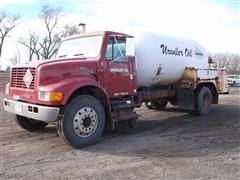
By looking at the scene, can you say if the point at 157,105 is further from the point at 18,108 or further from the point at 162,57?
the point at 18,108

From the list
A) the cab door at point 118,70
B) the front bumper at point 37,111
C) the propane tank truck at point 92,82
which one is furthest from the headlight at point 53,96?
the cab door at point 118,70

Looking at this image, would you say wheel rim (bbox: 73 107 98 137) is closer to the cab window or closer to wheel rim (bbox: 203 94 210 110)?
the cab window

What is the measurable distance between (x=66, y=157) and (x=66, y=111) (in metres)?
0.96

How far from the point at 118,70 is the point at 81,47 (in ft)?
3.71

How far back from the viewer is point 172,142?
762 cm

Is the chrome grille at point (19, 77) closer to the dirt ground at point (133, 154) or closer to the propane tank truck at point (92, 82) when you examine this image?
the propane tank truck at point (92, 82)

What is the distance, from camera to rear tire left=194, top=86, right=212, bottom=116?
38.3ft

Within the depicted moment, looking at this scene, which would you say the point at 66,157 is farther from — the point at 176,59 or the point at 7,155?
the point at 176,59

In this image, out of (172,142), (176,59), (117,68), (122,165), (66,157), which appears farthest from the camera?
(176,59)

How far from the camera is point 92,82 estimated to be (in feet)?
24.2

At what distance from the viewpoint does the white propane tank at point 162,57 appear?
940cm

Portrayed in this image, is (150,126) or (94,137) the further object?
(150,126)

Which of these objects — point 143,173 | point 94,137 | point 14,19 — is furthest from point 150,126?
point 14,19

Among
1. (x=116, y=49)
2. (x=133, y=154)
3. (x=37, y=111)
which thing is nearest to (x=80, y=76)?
(x=37, y=111)
